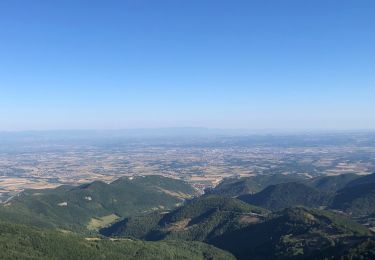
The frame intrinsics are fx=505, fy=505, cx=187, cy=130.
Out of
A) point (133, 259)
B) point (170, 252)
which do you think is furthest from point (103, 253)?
point (170, 252)

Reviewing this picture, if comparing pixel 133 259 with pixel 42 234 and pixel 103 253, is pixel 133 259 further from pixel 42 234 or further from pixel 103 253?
pixel 42 234

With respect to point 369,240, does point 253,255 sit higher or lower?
lower

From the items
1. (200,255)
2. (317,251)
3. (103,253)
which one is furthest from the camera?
(200,255)

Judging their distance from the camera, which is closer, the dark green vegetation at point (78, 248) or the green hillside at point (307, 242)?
the green hillside at point (307, 242)

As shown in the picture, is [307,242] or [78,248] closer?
[307,242]

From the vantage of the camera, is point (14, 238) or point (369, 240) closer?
point (369, 240)

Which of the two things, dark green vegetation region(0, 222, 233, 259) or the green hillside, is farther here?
dark green vegetation region(0, 222, 233, 259)

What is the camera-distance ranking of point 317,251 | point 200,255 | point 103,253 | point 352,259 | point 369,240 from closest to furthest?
point 352,259 → point 369,240 → point 317,251 → point 103,253 → point 200,255

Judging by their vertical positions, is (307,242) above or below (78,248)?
above
